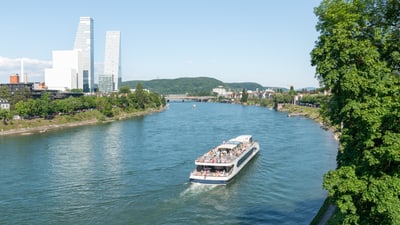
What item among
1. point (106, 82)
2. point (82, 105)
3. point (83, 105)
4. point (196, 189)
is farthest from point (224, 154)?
point (106, 82)

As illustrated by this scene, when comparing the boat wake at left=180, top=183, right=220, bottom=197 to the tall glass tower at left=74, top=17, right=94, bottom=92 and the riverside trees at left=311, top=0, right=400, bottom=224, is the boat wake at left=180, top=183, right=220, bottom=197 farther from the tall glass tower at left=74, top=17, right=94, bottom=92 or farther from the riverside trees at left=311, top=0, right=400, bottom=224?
the tall glass tower at left=74, top=17, right=94, bottom=92

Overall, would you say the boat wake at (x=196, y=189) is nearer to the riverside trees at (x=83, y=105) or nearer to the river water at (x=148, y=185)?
the river water at (x=148, y=185)

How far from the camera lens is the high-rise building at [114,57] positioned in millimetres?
177850

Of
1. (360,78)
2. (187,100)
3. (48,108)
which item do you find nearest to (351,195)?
(360,78)

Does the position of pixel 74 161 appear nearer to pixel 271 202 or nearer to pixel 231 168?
pixel 231 168

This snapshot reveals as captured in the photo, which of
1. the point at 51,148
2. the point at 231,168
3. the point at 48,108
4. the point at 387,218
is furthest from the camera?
the point at 48,108

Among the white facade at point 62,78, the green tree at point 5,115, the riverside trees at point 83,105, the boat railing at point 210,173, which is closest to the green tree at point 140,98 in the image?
the riverside trees at point 83,105

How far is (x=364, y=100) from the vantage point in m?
10.3

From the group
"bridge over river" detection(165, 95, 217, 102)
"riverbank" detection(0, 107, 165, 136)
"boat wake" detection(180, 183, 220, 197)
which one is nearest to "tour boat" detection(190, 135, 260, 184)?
"boat wake" detection(180, 183, 220, 197)

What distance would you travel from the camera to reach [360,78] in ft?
33.7

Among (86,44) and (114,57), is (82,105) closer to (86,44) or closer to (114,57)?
(86,44)

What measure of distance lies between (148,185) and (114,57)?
163 metres

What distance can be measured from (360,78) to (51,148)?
33350 millimetres

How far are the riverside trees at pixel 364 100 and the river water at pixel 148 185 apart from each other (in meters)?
9.19
